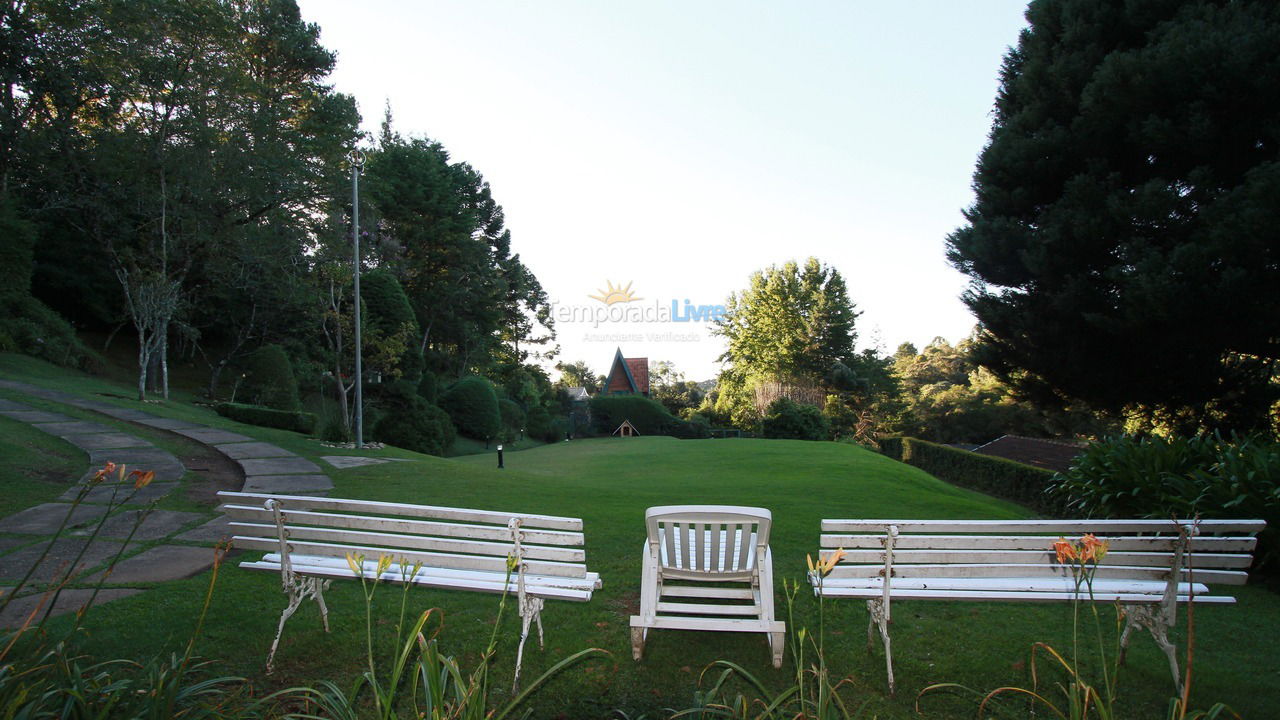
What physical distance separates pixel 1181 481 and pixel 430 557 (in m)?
6.61

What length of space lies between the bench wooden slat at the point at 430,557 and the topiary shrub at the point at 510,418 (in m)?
26.4

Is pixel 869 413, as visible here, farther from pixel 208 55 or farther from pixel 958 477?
pixel 208 55

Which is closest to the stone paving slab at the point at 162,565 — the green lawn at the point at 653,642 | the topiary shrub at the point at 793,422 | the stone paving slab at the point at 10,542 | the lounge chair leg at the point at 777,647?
the green lawn at the point at 653,642

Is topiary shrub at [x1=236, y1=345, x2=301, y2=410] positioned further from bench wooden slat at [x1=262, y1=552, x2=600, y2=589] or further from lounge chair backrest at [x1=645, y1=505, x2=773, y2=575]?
lounge chair backrest at [x1=645, y1=505, x2=773, y2=575]

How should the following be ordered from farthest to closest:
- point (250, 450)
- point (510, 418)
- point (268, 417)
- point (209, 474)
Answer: point (510, 418), point (268, 417), point (250, 450), point (209, 474)

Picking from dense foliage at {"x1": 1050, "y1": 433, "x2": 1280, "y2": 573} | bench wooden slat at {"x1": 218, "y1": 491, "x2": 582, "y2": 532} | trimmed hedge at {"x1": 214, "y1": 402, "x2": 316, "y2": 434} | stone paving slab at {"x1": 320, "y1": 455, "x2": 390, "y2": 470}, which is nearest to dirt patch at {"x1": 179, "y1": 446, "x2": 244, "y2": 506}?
stone paving slab at {"x1": 320, "y1": 455, "x2": 390, "y2": 470}

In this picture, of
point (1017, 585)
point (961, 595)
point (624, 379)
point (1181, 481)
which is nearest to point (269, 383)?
point (961, 595)

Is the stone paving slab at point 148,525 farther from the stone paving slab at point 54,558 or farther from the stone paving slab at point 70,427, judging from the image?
the stone paving slab at point 70,427

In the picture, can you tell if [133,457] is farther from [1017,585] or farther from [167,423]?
[1017,585]

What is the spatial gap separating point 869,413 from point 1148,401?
2884 centimetres

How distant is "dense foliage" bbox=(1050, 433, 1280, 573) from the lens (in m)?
5.27

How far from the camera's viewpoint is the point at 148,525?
585 centimetres

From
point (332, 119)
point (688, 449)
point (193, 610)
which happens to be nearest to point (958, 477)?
point (688, 449)

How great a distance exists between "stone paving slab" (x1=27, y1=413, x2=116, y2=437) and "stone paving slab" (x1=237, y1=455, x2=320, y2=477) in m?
2.70
